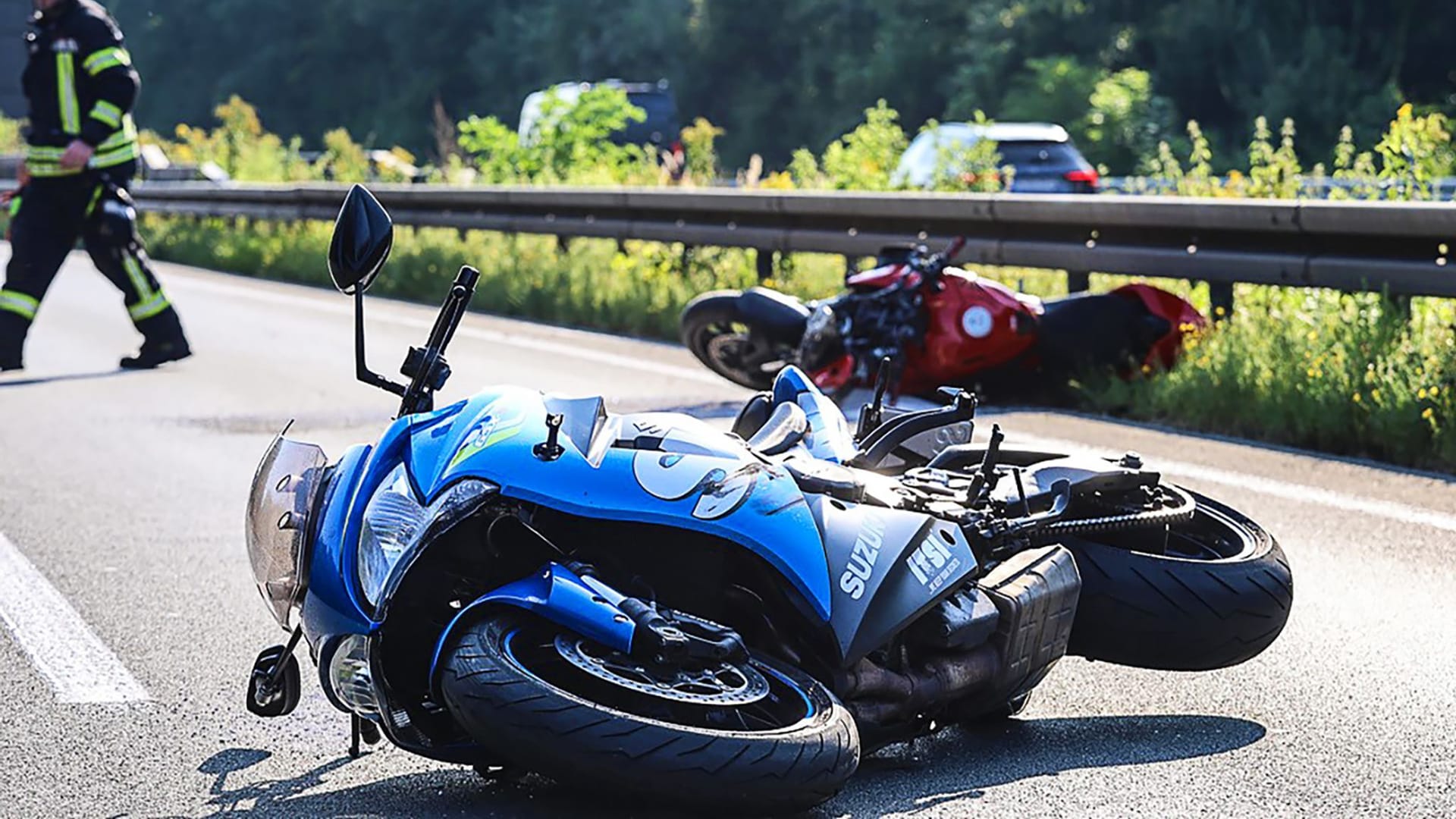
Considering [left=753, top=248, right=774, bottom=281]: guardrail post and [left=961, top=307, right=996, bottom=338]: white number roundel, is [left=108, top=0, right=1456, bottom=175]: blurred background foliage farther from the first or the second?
[left=961, top=307, right=996, bottom=338]: white number roundel

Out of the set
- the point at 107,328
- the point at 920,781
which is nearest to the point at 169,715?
→ the point at 920,781

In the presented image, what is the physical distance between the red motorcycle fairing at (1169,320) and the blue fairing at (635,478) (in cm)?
635

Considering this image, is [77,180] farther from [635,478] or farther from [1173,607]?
[635,478]

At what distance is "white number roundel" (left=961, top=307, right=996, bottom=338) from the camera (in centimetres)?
993

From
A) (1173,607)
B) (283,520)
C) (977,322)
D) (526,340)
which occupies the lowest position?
(526,340)

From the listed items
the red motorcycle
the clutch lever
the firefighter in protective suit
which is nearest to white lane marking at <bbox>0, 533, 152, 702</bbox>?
the clutch lever

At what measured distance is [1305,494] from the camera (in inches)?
304

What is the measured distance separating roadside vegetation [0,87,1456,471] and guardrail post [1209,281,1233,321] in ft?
0.43

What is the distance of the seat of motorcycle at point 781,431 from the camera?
4.55 metres

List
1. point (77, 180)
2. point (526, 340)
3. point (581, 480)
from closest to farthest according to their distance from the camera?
1. point (581, 480)
2. point (77, 180)
3. point (526, 340)

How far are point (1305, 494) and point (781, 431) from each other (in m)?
3.61

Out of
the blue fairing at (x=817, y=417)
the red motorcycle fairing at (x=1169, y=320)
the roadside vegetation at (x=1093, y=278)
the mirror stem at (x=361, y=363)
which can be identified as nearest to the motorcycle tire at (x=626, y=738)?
the mirror stem at (x=361, y=363)

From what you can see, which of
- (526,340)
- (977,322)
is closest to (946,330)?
(977,322)

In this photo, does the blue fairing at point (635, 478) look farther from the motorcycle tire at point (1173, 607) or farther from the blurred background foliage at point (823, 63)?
the blurred background foliage at point (823, 63)
